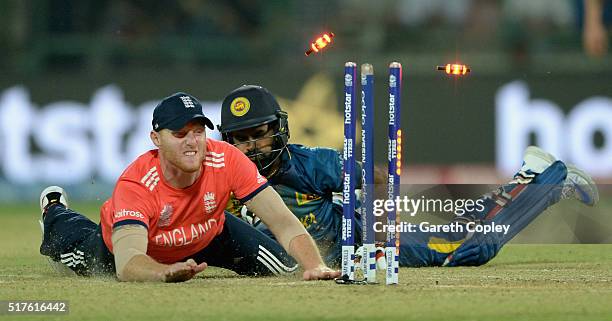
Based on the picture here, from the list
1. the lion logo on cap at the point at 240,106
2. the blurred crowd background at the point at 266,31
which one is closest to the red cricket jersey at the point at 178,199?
the lion logo on cap at the point at 240,106

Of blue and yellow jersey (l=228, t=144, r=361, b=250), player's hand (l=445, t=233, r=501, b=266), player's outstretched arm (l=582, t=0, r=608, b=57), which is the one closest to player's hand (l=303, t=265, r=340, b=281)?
blue and yellow jersey (l=228, t=144, r=361, b=250)

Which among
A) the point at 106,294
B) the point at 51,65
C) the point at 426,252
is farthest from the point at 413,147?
the point at 106,294

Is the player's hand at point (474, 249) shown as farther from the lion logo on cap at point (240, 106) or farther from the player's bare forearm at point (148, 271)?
the player's bare forearm at point (148, 271)

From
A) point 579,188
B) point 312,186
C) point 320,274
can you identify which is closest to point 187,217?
point 320,274

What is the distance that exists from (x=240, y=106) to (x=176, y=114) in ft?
4.14

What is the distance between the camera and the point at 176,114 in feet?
23.6

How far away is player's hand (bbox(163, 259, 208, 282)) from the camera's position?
6793mm

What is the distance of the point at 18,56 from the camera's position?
1698cm

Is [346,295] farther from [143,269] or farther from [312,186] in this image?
[312,186]

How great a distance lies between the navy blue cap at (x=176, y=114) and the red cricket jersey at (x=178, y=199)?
11.6 inches

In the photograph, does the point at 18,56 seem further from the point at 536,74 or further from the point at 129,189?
the point at 129,189

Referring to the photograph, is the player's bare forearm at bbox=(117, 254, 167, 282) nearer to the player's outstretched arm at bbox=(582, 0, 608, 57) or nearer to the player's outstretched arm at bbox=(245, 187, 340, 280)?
the player's outstretched arm at bbox=(245, 187, 340, 280)

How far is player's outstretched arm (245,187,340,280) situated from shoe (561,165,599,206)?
102 inches

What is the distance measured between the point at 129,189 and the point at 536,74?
984cm
